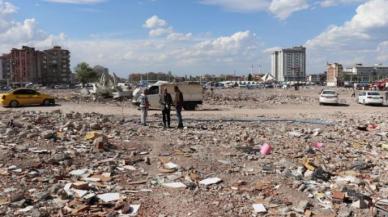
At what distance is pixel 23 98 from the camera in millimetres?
35844

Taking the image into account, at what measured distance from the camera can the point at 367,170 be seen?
12.0 meters

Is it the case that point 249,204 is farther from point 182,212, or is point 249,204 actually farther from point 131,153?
point 131,153

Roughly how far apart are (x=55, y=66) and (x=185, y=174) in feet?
556

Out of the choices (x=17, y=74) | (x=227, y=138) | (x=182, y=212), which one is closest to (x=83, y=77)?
(x=17, y=74)

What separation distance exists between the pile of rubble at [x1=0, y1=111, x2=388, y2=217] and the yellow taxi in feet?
63.1

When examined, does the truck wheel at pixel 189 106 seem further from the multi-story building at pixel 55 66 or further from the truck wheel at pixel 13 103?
the multi-story building at pixel 55 66

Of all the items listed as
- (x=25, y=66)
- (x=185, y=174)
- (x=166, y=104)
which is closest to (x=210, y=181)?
(x=185, y=174)

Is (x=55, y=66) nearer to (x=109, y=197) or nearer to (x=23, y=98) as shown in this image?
→ (x=23, y=98)

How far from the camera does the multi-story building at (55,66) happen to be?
168 m

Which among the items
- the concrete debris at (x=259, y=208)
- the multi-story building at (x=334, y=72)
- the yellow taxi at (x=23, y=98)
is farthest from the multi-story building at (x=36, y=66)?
the concrete debris at (x=259, y=208)

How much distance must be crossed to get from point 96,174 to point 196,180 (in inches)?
82.3

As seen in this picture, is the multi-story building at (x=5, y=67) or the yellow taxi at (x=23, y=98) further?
the multi-story building at (x=5, y=67)

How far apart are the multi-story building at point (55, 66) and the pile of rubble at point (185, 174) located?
511ft

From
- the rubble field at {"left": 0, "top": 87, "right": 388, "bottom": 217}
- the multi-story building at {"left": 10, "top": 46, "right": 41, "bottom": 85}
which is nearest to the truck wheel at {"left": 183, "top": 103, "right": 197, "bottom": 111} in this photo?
the rubble field at {"left": 0, "top": 87, "right": 388, "bottom": 217}
